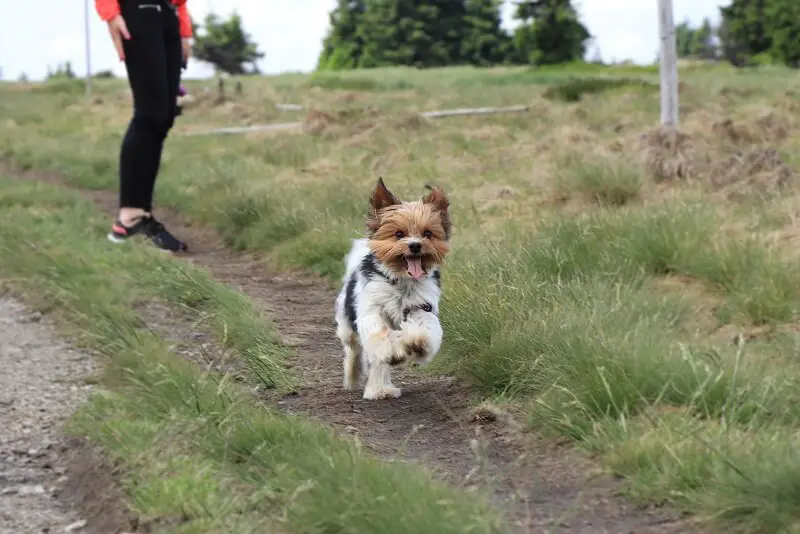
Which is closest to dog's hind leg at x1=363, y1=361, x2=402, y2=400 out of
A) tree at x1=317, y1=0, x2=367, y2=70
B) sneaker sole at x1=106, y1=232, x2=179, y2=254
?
sneaker sole at x1=106, y1=232, x2=179, y2=254

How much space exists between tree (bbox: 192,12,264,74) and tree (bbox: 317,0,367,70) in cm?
590

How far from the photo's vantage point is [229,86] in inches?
1324

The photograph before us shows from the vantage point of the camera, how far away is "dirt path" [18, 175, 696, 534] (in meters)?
3.32

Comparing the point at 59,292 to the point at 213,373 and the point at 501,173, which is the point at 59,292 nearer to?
the point at 213,373

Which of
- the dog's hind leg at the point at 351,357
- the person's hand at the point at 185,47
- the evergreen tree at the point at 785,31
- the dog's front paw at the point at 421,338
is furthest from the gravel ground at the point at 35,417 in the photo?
the evergreen tree at the point at 785,31

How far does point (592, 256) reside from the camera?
6.48 meters

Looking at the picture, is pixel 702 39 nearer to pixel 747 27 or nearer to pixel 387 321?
pixel 747 27

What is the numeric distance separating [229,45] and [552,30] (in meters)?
28.3

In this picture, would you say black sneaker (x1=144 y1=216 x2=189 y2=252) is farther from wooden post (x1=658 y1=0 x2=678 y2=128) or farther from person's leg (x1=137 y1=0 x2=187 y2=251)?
wooden post (x1=658 y1=0 x2=678 y2=128)

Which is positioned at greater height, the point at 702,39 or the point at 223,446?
the point at 702,39

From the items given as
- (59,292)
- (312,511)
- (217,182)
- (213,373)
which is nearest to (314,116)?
(217,182)

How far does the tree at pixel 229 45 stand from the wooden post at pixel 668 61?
62973 millimetres

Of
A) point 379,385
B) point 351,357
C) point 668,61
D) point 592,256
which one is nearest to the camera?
point 379,385

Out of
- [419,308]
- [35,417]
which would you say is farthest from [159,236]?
[35,417]
